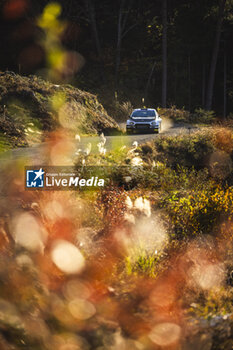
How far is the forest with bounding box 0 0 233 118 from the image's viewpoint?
33.8 meters

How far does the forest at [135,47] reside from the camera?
33844 mm

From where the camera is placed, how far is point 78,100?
68.8 ft

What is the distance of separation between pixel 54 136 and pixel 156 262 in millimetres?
11276

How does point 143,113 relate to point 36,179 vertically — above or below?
above

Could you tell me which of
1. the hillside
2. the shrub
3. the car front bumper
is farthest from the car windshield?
the shrub

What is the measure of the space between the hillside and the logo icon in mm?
5998

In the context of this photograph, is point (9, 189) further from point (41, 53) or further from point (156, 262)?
point (41, 53)

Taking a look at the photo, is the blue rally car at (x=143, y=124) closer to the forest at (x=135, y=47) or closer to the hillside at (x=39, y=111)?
the hillside at (x=39, y=111)

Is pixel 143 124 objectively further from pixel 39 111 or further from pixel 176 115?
pixel 176 115

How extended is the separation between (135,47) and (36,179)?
33.5 m

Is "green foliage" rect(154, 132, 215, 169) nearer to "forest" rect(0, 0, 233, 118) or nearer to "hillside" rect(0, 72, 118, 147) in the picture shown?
"hillside" rect(0, 72, 118, 147)

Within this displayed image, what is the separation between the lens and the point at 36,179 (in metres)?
7.77

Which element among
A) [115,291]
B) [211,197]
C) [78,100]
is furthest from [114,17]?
[115,291]

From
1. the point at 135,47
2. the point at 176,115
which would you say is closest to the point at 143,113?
the point at 176,115
